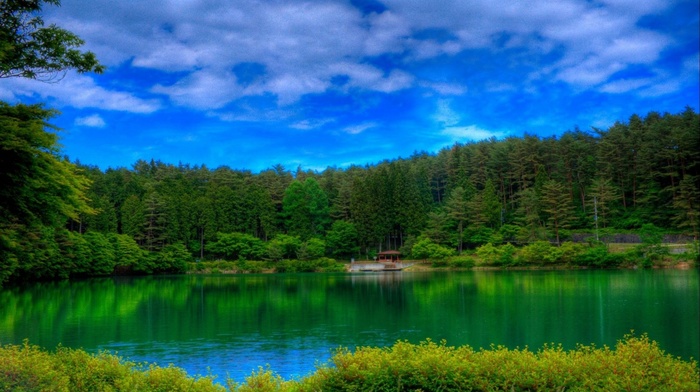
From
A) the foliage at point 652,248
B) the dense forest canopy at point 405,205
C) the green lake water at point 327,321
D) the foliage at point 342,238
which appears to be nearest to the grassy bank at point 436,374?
the green lake water at point 327,321

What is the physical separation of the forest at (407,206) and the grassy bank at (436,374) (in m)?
37.0

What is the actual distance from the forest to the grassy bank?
37.0 meters

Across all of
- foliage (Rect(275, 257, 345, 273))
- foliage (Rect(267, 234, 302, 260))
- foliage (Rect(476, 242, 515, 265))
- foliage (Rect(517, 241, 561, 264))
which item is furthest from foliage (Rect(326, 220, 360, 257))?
foliage (Rect(517, 241, 561, 264))

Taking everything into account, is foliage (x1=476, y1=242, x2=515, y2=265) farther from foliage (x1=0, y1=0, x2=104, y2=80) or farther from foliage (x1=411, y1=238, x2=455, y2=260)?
foliage (x1=0, y1=0, x2=104, y2=80)

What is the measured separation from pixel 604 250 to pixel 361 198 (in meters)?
27.5

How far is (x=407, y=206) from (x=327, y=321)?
140 ft

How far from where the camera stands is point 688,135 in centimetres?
4947

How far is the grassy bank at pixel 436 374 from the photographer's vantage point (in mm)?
5035

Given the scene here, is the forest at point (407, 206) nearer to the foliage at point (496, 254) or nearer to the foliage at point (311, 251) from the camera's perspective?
the foliage at point (311, 251)

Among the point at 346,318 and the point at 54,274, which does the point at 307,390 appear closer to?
the point at 346,318

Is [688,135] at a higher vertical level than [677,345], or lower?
higher

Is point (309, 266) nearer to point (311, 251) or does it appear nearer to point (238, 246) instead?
point (311, 251)

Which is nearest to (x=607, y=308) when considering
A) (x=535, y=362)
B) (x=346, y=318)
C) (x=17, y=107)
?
(x=346, y=318)

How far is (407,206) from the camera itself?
5981cm
